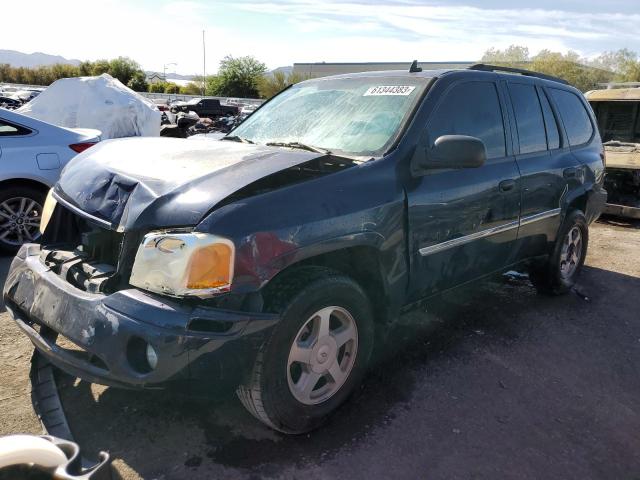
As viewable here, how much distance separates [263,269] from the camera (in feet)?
7.79

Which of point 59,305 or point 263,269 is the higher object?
point 263,269

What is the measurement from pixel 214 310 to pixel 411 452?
1.25 metres

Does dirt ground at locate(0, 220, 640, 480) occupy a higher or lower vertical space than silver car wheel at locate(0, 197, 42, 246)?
lower

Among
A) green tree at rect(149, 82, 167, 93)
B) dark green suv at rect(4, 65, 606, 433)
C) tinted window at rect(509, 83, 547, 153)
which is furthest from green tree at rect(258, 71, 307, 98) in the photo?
→ dark green suv at rect(4, 65, 606, 433)

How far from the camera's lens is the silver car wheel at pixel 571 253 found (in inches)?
196

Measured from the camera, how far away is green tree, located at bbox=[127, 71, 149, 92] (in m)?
64.2

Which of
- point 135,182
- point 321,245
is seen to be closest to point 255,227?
point 321,245

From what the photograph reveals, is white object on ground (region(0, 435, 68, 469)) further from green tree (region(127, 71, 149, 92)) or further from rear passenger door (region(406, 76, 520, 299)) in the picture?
green tree (region(127, 71, 149, 92))

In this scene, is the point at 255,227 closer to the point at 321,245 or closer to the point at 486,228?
the point at 321,245

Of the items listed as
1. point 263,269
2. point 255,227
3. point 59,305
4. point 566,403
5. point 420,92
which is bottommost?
point 566,403

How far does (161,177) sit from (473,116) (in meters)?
2.15

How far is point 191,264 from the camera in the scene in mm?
2264

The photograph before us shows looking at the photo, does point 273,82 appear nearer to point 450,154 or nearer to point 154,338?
point 450,154

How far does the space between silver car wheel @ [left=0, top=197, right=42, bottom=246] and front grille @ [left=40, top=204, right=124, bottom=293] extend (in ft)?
9.03
